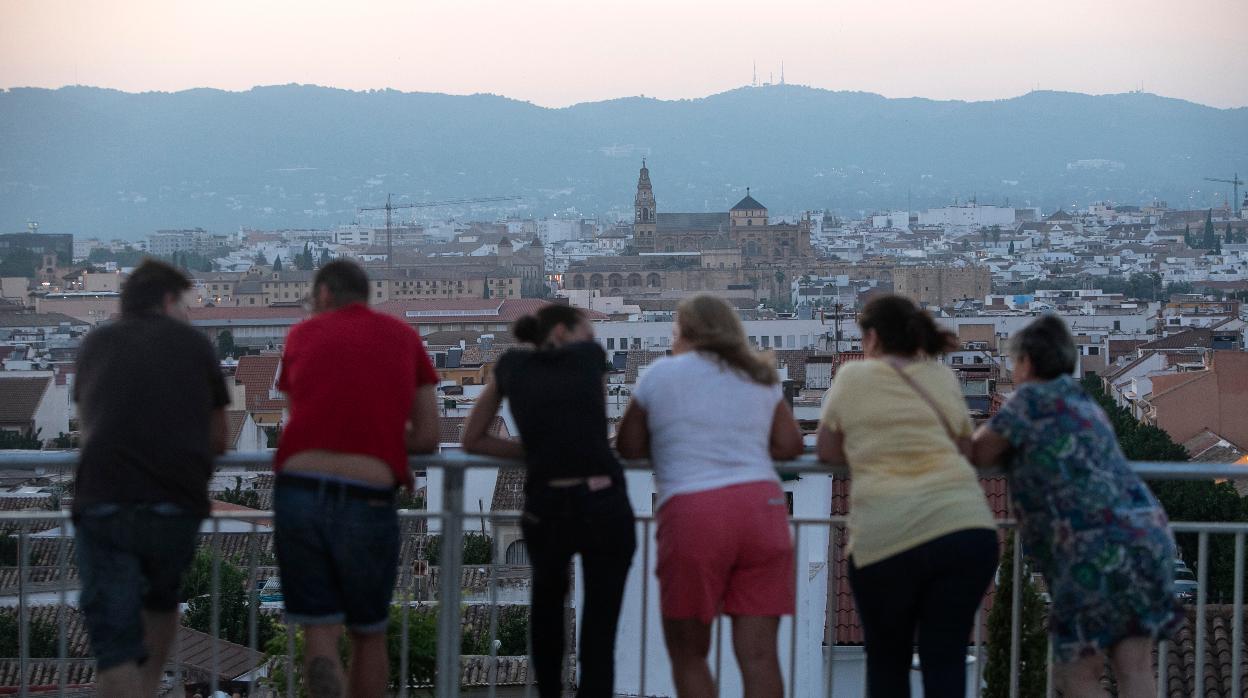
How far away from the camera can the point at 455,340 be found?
55625mm

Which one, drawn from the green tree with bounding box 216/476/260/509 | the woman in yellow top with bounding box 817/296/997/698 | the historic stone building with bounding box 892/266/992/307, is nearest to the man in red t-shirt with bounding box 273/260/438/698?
the woman in yellow top with bounding box 817/296/997/698

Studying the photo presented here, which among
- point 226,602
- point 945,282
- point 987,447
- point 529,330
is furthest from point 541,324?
point 945,282

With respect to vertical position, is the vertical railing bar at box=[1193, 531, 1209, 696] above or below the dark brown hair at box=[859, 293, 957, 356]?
below

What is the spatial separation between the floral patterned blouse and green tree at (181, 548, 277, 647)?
4.14m

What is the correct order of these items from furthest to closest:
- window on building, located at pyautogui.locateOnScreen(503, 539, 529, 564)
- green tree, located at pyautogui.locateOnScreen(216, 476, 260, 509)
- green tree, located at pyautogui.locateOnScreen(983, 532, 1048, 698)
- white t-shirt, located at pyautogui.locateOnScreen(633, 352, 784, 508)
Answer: green tree, located at pyautogui.locateOnScreen(216, 476, 260, 509), window on building, located at pyautogui.locateOnScreen(503, 539, 529, 564), green tree, located at pyautogui.locateOnScreen(983, 532, 1048, 698), white t-shirt, located at pyautogui.locateOnScreen(633, 352, 784, 508)

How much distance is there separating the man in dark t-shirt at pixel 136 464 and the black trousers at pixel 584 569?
1.96 ft

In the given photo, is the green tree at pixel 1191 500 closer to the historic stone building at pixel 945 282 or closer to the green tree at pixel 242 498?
the green tree at pixel 242 498

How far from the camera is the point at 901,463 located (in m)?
2.63

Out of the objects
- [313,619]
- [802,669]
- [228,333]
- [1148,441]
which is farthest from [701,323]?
[228,333]

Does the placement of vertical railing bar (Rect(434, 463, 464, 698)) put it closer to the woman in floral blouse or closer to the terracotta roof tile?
the woman in floral blouse

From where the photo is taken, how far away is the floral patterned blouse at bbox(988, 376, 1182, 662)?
2611 mm

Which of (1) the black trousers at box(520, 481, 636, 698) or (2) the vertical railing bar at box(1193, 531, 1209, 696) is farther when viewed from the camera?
(2) the vertical railing bar at box(1193, 531, 1209, 696)

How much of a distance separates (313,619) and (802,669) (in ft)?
12.4

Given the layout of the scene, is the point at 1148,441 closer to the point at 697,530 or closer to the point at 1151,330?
the point at 697,530
